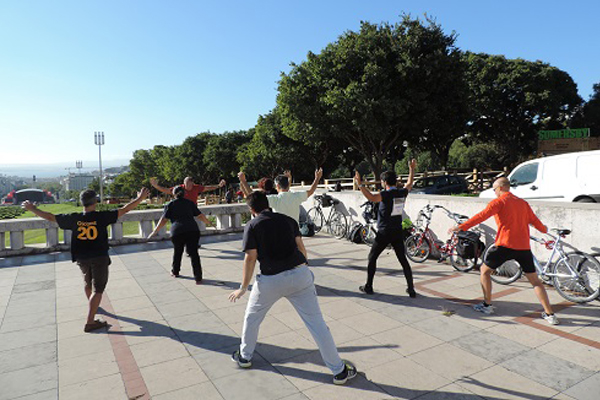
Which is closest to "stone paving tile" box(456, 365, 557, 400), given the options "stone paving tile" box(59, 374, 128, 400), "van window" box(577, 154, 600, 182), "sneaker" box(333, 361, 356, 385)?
"sneaker" box(333, 361, 356, 385)

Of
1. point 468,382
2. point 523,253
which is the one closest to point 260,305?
point 468,382

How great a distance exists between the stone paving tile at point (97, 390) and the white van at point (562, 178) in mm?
9276

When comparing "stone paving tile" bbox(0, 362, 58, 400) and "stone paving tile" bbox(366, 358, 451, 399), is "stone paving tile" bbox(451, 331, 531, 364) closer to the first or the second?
"stone paving tile" bbox(366, 358, 451, 399)

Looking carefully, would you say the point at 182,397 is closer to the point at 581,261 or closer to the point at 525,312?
the point at 525,312

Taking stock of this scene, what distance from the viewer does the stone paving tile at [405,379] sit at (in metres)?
3.37

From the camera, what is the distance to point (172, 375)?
3760 millimetres

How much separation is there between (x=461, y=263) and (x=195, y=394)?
5428 millimetres

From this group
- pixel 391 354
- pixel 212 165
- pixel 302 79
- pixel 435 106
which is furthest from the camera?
pixel 212 165

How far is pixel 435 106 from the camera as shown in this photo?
2189 cm

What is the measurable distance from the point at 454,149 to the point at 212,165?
123 ft

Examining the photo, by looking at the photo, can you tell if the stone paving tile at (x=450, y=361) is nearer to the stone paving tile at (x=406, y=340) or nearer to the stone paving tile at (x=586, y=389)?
the stone paving tile at (x=406, y=340)

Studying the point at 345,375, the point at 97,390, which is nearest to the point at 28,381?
the point at 97,390

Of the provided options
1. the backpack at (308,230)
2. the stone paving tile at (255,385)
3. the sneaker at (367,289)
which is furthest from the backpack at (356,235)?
the stone paving tile at (255,385)

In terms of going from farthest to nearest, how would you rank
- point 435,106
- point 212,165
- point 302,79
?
point 212,165 < point 302,79 < point 435,106
